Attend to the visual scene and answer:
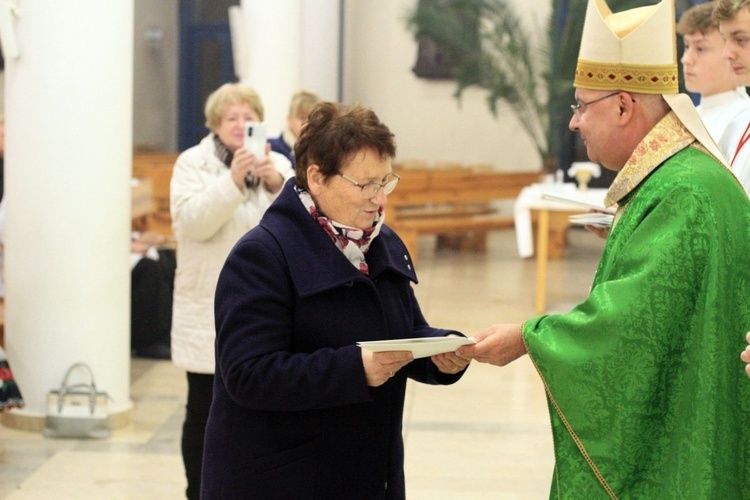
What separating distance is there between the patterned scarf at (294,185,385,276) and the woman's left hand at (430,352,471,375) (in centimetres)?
25

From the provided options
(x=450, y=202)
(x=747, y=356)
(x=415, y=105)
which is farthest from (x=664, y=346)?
(x=415, y=105)

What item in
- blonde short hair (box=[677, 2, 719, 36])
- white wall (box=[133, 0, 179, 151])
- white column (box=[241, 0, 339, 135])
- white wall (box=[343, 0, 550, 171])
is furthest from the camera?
white wall (box=[343, 0, 550, 171])

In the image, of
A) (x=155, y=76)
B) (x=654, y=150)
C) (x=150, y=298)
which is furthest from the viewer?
(x=155, y=76)

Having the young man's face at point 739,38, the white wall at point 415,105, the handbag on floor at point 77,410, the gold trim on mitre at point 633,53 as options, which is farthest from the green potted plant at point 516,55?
the gold trim on mitre at point 633,53

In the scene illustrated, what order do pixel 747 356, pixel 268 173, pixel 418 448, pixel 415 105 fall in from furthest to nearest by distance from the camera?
pixel 415 105
pixel 418 448
pixel 268 173
pixel 747 356

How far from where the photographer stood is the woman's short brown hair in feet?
8.41

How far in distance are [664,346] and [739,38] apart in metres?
1.13

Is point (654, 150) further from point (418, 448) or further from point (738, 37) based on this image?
point (418, 448)

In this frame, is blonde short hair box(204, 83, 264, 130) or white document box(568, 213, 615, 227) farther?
blonde short hair box(204, 83, 264, 130)

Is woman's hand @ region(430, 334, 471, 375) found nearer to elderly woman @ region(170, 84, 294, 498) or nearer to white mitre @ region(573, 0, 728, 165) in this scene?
white mitre @ region(573, 0, 728, 165)

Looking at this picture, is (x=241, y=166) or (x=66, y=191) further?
(x=66, y=191)

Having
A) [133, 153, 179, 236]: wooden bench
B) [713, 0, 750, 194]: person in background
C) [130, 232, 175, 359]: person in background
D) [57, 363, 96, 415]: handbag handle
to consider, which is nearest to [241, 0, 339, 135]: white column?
[133, 153, 179, 236]: wooden bench

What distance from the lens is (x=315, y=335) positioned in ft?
8.36

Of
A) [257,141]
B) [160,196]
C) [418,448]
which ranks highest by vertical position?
[257,141]
